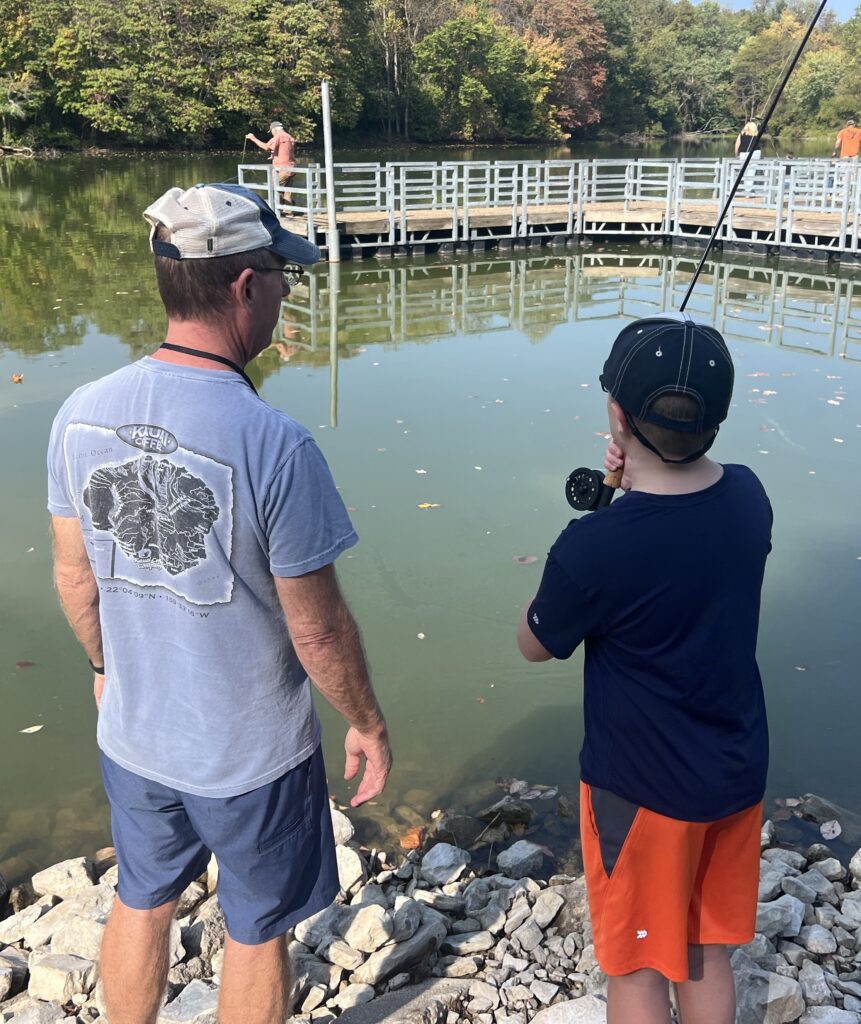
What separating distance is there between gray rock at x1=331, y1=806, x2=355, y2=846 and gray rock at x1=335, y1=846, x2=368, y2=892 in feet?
0.47

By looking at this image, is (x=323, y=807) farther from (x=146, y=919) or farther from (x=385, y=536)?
(x=385, y=536)

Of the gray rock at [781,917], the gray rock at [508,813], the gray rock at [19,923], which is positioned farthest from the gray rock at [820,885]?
the gray rock at [19,923]

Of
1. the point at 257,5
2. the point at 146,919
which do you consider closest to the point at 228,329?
the point at 146,919

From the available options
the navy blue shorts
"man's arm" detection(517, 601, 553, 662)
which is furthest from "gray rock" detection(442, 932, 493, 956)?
"man's arm" detection(517, 601, 553, 662)

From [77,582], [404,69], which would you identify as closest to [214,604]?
[77,582]

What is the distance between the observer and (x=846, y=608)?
492 cm

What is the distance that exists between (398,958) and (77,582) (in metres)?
1.31

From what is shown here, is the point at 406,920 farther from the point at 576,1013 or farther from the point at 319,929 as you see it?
the point at 576,1013

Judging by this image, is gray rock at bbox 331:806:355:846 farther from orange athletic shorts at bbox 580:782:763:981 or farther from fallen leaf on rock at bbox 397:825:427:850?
orange athletic shorts at bbox 580:782:763:981

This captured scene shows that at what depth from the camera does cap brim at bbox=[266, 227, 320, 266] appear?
1.82m

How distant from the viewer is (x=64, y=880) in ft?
10.2

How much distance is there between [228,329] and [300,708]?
2.40ft

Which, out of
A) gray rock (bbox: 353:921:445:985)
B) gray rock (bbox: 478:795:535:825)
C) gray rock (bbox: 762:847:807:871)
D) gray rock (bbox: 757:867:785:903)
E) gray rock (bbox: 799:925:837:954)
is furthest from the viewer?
gray rock (bbox: 478:795:535:825)

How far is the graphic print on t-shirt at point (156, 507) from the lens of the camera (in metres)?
1.71
